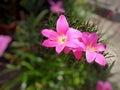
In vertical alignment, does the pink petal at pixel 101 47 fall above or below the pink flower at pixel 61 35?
below

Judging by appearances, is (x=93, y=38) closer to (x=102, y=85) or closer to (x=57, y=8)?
(x=102, y=85)

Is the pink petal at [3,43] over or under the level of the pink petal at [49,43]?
over

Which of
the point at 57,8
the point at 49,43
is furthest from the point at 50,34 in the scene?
the point at 57,8

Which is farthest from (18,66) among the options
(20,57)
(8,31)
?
(8,31)

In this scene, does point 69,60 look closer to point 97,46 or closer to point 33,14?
point 97,46

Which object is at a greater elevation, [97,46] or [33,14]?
[97,46]

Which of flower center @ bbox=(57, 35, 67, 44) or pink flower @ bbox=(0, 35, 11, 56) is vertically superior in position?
pink flower @ bbox=(0, 35, 11, 56)
